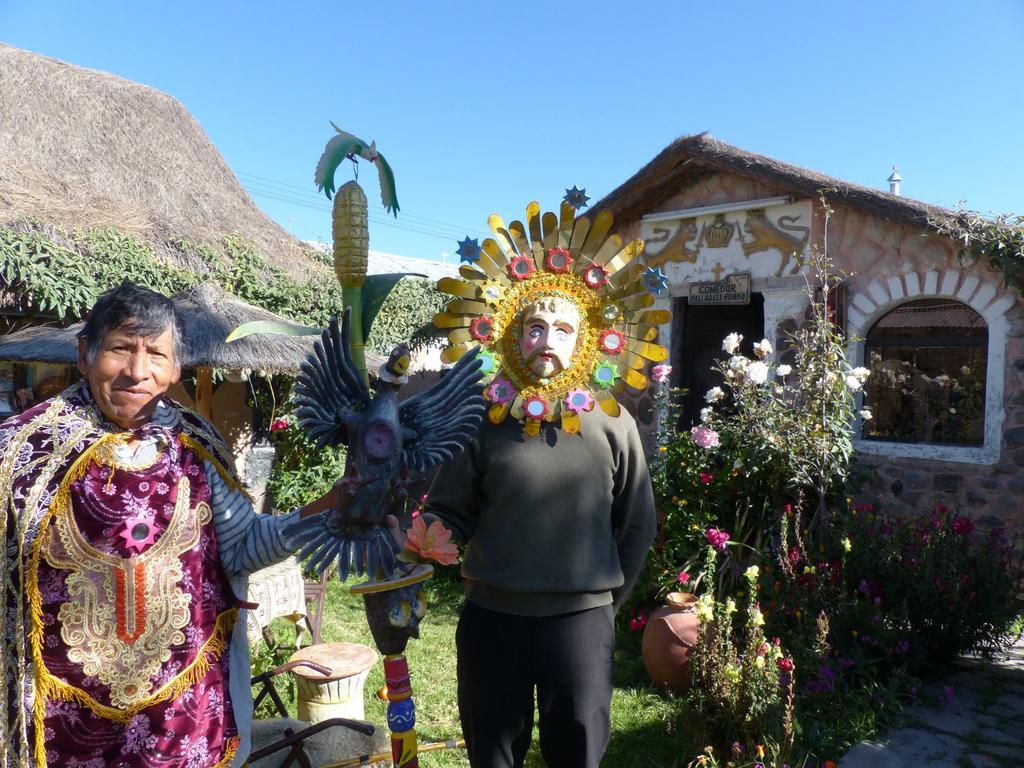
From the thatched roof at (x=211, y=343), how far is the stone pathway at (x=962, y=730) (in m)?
4.07

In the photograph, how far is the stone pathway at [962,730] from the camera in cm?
303

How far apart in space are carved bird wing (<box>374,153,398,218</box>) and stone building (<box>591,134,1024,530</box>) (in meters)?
4.12

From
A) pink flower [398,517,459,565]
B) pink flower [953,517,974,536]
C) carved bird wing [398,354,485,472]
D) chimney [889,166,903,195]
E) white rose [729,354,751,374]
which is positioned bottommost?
pink flower [953,517,974,536]

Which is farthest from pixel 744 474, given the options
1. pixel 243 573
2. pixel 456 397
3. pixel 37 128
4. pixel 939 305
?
pixel 37 128

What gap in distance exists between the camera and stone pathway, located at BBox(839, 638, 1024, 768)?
303 centimetres

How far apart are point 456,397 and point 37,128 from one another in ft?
26.9

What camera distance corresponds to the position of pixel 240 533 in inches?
61.9

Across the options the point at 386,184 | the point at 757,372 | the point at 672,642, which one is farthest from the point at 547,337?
the point at 757,372

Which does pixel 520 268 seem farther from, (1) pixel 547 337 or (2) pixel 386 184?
(2) pixel 386 184

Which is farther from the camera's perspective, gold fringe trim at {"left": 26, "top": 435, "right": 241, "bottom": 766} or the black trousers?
the black trousers

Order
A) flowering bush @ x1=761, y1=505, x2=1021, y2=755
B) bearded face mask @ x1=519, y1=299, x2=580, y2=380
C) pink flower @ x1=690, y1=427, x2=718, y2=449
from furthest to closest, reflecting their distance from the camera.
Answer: pink flower @ x1=690, y1=427, x2=718, y2=449 < flowering bush @ x1=761, y1=505, x2=1021, y2=755 < bearded face mask @ x1=519, y1=299, x2=580, y2=380

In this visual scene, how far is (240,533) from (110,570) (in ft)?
0.84

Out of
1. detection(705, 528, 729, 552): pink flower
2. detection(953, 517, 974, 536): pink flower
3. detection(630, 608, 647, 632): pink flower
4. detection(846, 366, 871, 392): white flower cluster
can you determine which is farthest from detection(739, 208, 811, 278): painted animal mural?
detection(630, 608, 647, 632): pink flower

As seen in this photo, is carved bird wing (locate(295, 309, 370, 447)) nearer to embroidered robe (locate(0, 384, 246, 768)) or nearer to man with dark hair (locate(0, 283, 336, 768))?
man with dark hair (locate(0, 283, 336, 768))
